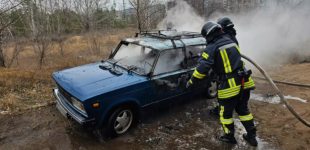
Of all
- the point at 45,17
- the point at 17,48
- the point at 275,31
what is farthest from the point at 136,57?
the point at 275,31

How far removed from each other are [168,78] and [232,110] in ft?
4.38

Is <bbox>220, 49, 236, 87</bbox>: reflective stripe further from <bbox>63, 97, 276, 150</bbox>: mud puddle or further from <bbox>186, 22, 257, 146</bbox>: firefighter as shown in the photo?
<bbox>63, 97, 276, 150</bbox>: mud puddle

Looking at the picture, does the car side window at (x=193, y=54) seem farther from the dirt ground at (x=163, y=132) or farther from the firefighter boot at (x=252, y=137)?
the firefighter boot at (x=252, y=137)

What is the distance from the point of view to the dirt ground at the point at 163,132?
3.22 m

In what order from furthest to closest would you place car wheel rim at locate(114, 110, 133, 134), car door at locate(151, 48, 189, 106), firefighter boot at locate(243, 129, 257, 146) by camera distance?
car door at locate(151, 48, 189, 106) < car wheel rim at locate(114, 110, 133, 134) < firefighter boot at locate(243, 129, 257, 146)

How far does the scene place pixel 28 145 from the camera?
124 inches

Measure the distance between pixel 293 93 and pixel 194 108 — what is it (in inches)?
120

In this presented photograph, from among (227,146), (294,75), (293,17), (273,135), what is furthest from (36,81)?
(293,17)

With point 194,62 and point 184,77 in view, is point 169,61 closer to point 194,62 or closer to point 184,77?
point 184,77

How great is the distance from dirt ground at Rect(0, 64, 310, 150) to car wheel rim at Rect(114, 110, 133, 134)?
0.13 metres

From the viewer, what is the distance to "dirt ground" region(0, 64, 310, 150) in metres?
3.22

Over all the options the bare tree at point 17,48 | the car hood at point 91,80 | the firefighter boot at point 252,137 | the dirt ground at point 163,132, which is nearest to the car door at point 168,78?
the car hood at point 91,80

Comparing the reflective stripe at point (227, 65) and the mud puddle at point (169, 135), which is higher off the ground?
the reflective stripe at point (227, 65)

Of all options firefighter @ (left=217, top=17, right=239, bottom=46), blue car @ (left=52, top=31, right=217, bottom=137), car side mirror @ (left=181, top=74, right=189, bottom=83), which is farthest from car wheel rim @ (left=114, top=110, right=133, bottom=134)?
firefighter @ (left=217, top=17, right=239, bottom=46)
